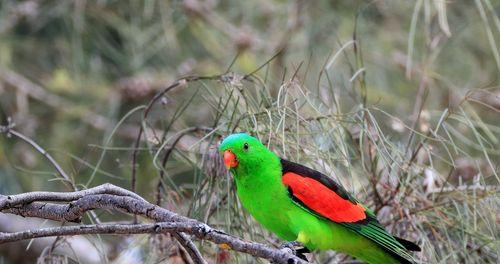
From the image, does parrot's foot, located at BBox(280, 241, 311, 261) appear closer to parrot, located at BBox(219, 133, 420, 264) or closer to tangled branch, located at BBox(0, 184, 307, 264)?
parrot, located at BBox(219, 133, 420, 264)

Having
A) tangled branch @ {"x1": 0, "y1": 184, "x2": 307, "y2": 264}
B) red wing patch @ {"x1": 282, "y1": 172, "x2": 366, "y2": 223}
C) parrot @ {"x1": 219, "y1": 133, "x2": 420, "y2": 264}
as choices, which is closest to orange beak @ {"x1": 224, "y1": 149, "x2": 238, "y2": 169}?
parrot @ {"x1": 219, "y1": 133, "x2": 420, "y2": 264}

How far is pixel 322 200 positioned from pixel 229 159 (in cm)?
25

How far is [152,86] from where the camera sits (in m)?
3.74

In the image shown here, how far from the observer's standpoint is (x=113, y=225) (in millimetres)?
1523

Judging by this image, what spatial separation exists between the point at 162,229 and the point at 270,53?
2605 mm

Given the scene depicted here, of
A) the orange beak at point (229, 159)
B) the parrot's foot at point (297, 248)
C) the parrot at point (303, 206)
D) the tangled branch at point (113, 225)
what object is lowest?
the tangled branch at point (113, 225)

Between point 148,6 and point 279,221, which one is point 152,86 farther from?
point 279,221

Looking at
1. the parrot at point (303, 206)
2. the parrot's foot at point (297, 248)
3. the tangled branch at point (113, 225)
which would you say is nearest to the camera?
the tangled branch at point (113, 225)

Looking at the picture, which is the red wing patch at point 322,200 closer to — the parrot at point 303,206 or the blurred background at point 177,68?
the parrot at point 303,206

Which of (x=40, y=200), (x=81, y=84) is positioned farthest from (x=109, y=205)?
(x=81, y=84)

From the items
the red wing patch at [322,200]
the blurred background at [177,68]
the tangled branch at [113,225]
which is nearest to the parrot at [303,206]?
the red wing patch at [322,200]

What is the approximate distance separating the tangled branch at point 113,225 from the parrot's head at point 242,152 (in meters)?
0.40

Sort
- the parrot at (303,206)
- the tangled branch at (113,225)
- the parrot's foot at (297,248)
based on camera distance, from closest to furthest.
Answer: the tangled branch at (113,225), the parrot's foot at (297,248), the parrot at (303,206)

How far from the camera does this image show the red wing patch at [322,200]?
83.0 inches
